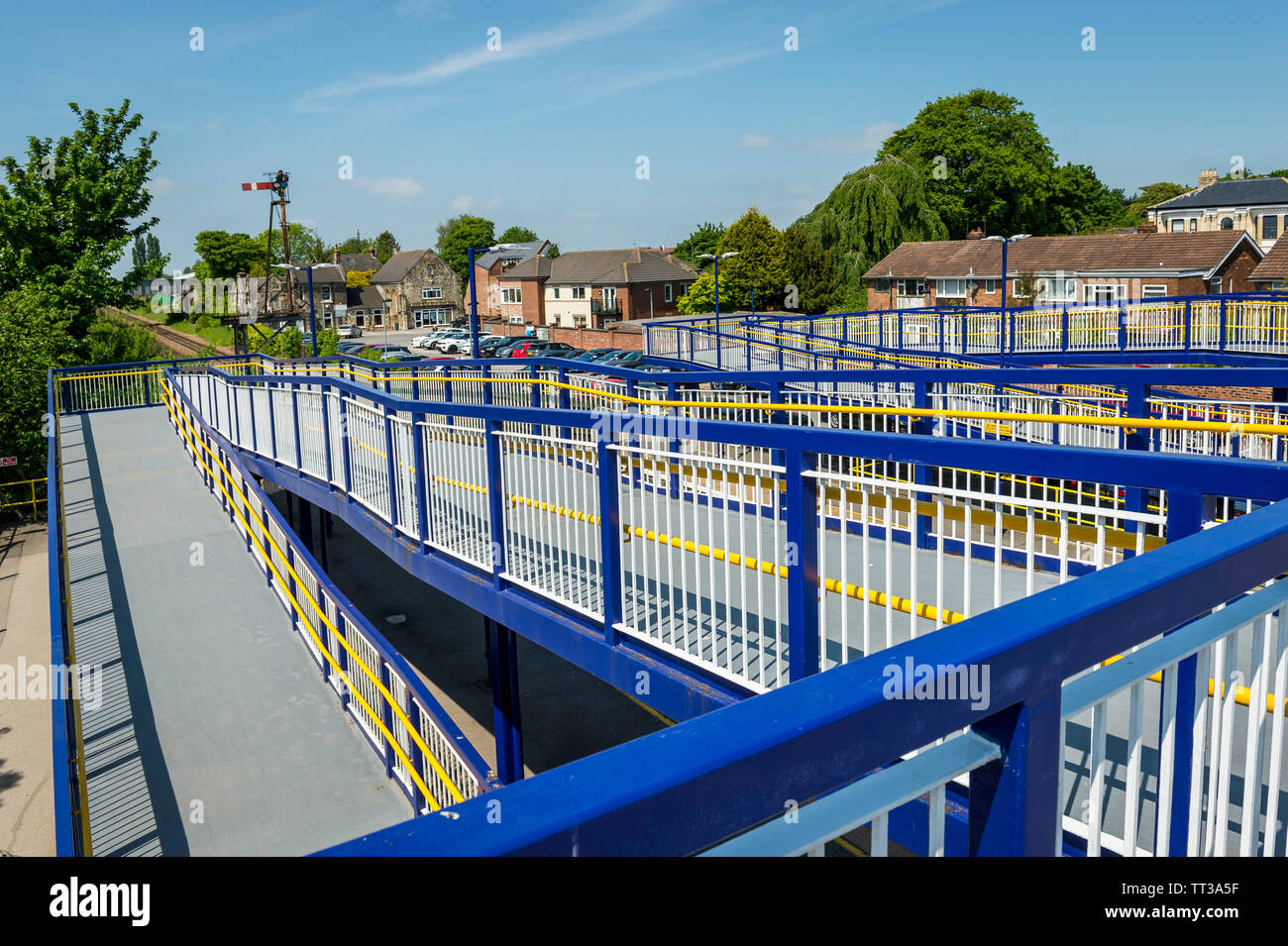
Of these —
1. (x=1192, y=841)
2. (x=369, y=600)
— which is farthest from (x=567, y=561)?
(x=369, y=600)

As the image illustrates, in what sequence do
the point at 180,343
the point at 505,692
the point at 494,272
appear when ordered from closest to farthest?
the point at 505,692
the point at 180,343
the point at 494,272

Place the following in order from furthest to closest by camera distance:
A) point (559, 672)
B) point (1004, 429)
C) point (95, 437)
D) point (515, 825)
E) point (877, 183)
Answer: point (877, 183) < point (95, 437) < point (559, 672) < point (1004, 429) < point (515, 825)

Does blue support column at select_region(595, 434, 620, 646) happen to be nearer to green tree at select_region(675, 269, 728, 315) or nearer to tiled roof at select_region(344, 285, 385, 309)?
green tree at select_region(675, 269, 728, 315)

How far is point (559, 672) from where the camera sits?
18656mm

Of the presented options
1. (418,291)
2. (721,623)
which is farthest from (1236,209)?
(721,623)

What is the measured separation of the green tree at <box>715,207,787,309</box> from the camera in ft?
211

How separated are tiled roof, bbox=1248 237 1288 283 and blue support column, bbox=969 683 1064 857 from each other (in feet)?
149

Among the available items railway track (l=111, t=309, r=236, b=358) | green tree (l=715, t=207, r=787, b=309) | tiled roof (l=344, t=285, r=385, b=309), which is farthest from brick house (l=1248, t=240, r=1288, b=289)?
tiled roof (l=344, t=285, r=385, b=309)

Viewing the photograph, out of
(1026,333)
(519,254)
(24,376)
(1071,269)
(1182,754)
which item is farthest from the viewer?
(519,254)

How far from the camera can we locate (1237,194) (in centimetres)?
7925

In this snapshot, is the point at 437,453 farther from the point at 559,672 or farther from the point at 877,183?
the point at 877,183

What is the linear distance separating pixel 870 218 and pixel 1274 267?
27029 mm

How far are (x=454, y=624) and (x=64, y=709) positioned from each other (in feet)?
46.2

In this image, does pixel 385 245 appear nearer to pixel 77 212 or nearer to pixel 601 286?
pixel 601 286
